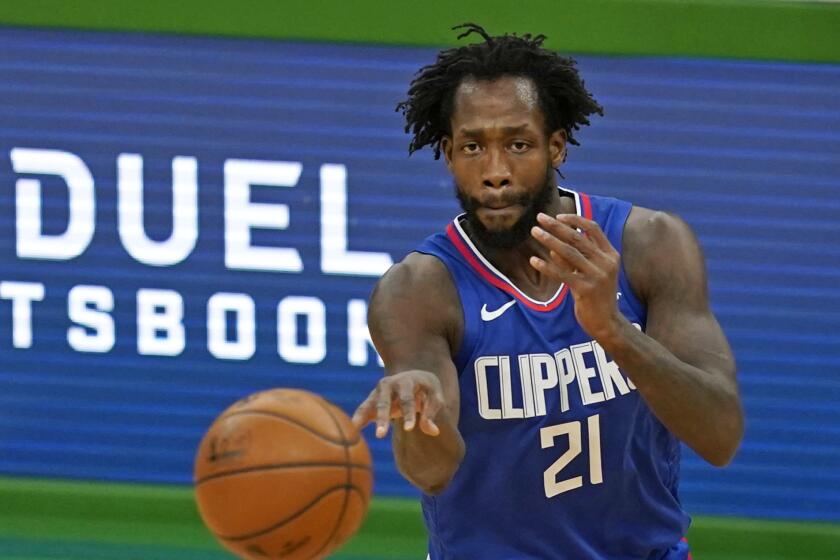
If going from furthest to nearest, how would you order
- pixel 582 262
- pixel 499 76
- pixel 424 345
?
pixel 499 76
pixel 424 345
pixel 582 262

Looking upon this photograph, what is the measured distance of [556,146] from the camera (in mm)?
5121

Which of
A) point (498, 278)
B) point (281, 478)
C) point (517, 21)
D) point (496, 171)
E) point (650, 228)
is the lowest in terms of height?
point (281, 478)

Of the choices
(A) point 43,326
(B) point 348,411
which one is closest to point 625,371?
(B) point 348,411

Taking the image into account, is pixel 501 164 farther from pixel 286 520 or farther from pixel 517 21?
pixel 517 21

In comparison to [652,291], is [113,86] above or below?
above

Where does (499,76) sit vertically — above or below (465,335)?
above

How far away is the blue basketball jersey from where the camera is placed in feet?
16.3

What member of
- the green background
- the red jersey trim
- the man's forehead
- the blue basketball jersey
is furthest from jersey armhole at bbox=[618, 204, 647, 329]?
the green background

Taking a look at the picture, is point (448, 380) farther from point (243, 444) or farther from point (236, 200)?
point (236, 200)

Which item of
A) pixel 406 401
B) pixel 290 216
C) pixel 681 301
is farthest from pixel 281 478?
pixel 290 216

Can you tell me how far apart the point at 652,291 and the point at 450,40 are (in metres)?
2.98

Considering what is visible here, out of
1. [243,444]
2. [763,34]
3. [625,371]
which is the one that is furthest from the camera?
[763,34]

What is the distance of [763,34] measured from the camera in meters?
7.69

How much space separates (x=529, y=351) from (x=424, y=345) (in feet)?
1.06
